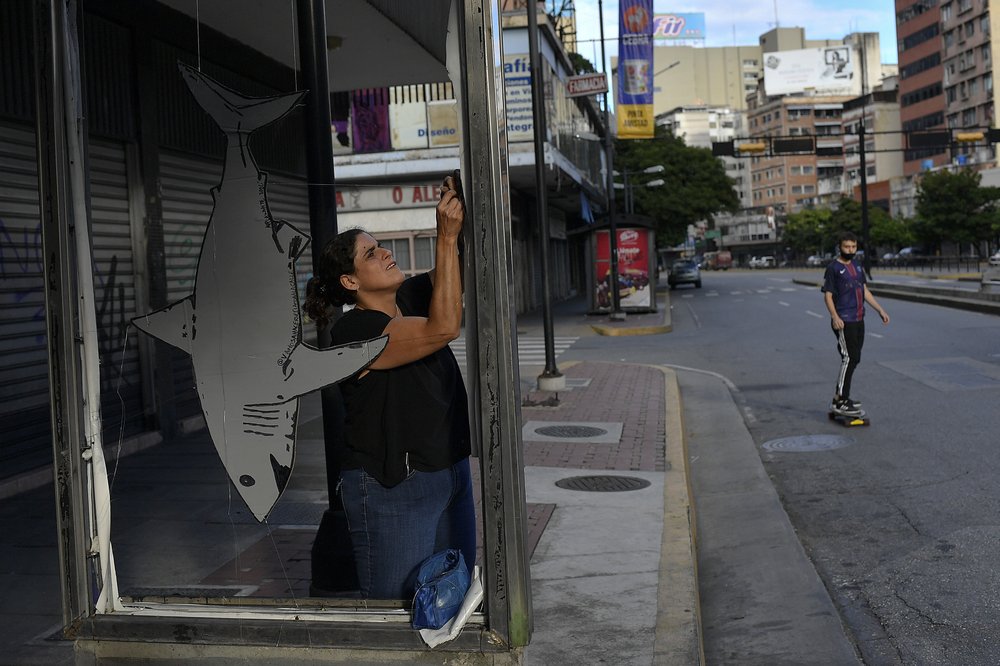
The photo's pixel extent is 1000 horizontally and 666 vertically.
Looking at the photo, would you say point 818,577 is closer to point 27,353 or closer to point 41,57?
point 41,57

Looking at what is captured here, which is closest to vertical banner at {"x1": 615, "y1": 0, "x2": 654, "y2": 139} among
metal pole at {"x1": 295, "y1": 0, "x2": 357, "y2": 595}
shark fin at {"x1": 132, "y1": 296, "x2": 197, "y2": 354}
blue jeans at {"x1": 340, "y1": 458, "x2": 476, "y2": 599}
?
metal pole at {"x1": 295, "y1": 0, "x2": 357, "y2": 595}

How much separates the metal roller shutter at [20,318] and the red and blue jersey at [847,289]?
23.1 ft

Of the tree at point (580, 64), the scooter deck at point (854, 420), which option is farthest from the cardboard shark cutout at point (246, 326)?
the tree at point (580, 64)

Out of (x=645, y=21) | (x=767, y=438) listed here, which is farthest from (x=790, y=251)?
(x=767, y=438)

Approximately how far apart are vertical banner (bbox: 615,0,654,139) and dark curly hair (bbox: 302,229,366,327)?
26.9m

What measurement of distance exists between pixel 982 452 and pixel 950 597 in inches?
147

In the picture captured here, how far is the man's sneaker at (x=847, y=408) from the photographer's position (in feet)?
33.1

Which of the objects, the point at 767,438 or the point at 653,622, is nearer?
the point at 653,622

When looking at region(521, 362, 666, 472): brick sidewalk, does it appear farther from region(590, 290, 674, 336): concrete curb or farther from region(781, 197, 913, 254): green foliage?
region(781, 197, 913, 254): green foliage

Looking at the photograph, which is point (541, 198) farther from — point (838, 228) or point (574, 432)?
point (838, 228)

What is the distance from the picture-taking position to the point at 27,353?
25.3 feet

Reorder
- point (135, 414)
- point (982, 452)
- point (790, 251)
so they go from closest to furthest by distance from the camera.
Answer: point (135, 414), point (982, 452), point (790, 251)

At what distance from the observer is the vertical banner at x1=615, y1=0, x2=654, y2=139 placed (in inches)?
1147

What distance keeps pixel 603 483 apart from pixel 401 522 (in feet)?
15.1
